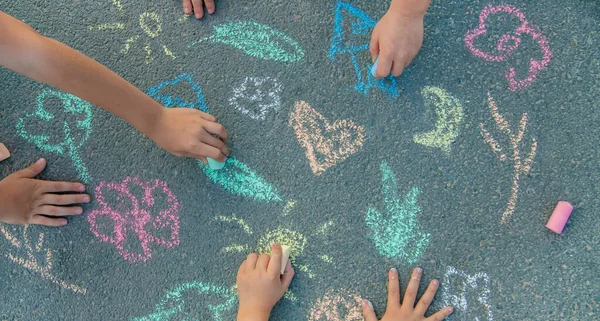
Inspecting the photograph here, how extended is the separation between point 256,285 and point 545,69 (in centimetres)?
120

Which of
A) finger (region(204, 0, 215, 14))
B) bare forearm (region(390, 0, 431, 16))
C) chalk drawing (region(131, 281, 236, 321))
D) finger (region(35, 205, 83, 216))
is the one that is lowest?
chalk drawing (region(131, 281, 236, 321))

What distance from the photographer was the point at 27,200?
155 cm

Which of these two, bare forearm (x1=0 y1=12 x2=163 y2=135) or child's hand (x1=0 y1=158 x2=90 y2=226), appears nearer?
bare forearm (x1=0 y1=12 x2=163 y2=135)

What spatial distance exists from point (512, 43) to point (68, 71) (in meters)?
1.38

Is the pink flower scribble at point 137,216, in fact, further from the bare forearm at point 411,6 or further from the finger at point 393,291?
the bare forearm at point 411,6

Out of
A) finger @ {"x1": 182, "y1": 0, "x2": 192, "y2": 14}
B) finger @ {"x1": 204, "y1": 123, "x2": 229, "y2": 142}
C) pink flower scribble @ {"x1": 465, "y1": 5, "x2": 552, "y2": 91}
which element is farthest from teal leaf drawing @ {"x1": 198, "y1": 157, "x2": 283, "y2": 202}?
pink flower scribble @ {"x1": 465, "y1": 5, "x2": 552, "y2": 91}

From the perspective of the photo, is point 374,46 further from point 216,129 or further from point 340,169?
point 216,129

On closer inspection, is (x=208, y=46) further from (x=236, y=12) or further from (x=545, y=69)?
(x=545, y=69)

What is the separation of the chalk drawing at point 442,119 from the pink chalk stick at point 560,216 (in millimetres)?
383

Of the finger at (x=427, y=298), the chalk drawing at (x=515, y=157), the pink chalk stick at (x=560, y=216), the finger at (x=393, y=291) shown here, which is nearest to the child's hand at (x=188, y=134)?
the finger at (x=393, y=291)

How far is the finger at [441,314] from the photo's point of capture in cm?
143

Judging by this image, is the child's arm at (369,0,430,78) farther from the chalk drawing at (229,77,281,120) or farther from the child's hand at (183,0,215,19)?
the child's hand at (183,0,215,19)

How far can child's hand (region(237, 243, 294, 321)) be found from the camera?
4.79 feet

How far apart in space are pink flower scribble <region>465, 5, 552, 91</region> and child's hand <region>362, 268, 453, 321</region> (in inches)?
28.2
